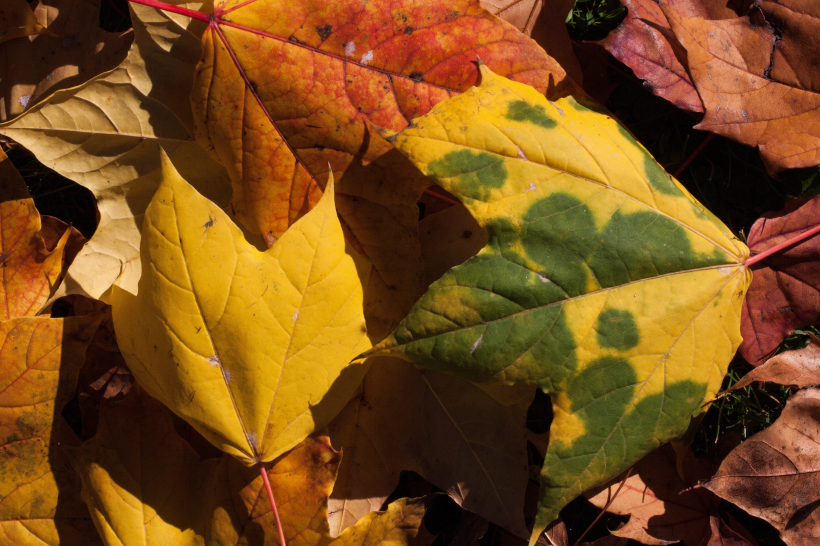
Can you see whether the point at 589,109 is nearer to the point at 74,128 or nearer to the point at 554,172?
the point at 554,172

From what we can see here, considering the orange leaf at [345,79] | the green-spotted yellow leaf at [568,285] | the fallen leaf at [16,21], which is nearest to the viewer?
the green-spotted yellow leaf at [568,285]

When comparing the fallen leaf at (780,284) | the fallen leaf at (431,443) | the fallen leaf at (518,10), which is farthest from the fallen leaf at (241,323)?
the fallen leaf at (780,284)

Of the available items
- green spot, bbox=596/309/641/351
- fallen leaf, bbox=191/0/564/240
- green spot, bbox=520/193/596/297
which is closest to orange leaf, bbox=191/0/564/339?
fallen leaf, bbox=191/0/564/240

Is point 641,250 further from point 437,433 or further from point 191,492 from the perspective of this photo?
point 191,492

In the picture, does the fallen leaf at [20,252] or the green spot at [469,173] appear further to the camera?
the fallen leaf at [20,252]

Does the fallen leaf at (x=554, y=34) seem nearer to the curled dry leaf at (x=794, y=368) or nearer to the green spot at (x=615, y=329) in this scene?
the green spot at (x=615, y=329)

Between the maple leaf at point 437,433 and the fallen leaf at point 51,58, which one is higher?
the fallen leaf at point 51,58

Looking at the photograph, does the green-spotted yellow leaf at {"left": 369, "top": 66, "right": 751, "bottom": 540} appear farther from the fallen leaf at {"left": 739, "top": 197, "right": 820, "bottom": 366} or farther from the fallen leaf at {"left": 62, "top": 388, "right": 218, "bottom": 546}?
the fallen leaf at {"left": 62, "top": 388, "right": 218, "bottom": 546}

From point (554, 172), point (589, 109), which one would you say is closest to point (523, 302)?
point (554, 172)
